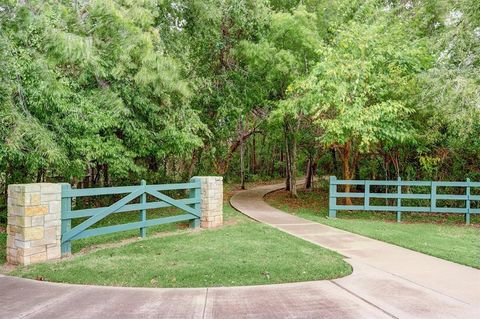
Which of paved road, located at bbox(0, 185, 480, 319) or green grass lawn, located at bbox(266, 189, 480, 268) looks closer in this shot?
paved road, located at bbox(0, 185, 480, 319)

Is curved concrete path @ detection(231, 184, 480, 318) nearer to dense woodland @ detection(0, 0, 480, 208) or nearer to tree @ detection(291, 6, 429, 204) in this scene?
tree @ detection(291, 6, 429, 204)

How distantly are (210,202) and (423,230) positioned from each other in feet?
18.0

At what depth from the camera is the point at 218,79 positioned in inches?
622

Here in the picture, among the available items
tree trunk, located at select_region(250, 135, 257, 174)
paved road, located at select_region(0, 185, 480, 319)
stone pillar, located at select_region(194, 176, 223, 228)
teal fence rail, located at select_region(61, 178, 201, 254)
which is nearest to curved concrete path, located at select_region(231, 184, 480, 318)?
paved road, located at select_region(0, 185, 480, 319)

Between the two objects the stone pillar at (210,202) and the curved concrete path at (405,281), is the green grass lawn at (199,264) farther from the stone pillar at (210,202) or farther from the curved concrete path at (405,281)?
the stone pillar at (210,202)

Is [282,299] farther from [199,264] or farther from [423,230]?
[423,230]

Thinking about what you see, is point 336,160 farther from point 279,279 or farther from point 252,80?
point 279,279

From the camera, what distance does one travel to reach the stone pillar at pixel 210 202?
9711 millimetres

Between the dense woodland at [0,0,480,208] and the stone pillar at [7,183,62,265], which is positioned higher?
the dense woodland at [0,0,480,208]

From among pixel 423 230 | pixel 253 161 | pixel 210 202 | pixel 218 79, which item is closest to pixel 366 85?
pixel 423 230

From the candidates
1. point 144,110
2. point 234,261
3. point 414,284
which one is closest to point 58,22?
point 144,110

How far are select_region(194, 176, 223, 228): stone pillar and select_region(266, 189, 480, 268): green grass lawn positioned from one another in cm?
315

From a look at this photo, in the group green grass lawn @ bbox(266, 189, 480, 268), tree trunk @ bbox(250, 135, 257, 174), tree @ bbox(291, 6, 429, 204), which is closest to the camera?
green grass lawn @ bbox(266, 189, 480, 268)

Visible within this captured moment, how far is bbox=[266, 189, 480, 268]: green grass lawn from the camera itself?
24.2 ft
